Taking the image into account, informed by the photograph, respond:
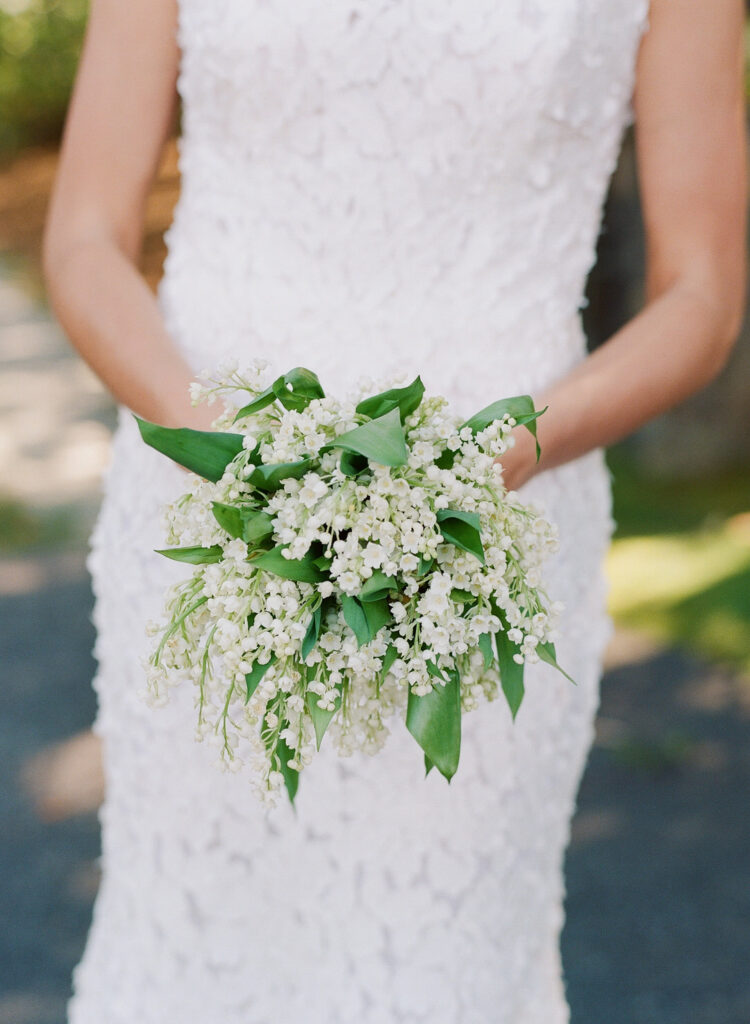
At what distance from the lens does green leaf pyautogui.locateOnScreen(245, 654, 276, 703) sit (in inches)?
53.1

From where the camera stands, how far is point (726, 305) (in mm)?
1923

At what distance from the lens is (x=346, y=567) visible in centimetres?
130

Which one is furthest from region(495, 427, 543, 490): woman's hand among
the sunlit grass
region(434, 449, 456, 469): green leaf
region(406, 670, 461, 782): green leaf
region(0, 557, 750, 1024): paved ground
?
the sunlit grass

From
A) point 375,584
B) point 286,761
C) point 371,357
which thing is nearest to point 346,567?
point 375,584

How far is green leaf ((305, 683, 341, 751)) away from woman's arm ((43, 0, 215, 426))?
0.58 metres

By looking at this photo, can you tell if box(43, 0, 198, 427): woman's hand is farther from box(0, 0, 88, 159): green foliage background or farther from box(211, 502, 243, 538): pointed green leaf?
box(0, 0, 88, 159): green foliage background

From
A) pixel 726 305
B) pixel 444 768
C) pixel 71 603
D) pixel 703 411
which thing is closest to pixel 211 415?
pixel 444 768

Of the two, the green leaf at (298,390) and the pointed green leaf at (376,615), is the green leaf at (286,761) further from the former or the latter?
the green leaf at (298,390)

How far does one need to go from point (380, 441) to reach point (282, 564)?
159 mm

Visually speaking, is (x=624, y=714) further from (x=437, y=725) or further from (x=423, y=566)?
(x=423, y=566)

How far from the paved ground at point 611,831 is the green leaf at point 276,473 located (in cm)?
233

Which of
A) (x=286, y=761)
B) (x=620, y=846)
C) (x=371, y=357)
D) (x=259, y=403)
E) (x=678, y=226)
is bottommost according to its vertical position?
(x=286, y=761)

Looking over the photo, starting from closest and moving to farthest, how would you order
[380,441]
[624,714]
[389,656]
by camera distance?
[380,441] < [389,656] < [624,714]

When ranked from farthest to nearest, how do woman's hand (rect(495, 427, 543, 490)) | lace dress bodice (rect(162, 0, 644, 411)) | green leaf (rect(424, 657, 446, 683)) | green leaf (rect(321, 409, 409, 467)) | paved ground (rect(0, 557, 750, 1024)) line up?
paved ground (rect(0, 557, 750, 1024)) → lace dress bodice (rect(162, 0, 644, 411)) → woman's hand (rect(495, 427, 543, 490)) → green leaf (rect(424, 657, 446, 683)) → green leaf (rect(321, 409, 409, 467))
